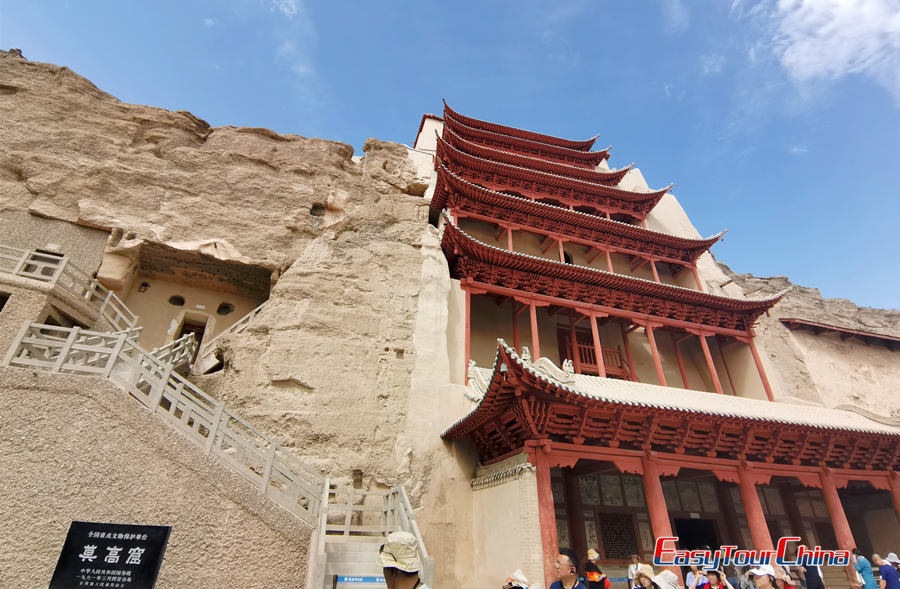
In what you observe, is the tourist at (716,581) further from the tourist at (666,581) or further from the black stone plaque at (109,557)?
the black stone plaque at (109,557)

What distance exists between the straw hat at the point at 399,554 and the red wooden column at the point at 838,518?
36.9 ft

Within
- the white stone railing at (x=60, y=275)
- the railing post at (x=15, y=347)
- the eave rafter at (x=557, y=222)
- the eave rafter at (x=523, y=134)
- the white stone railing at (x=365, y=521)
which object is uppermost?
the eave rafter at (x=523, y=134)

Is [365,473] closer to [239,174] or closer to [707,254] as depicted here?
[239,174]

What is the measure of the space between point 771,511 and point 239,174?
1809cm

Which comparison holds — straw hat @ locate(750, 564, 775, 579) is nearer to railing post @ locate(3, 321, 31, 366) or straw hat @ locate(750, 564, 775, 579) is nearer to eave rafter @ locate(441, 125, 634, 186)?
railing post @ locate(3, 321, 31, 366)

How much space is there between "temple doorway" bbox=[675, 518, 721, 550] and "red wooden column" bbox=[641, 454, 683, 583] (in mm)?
3046

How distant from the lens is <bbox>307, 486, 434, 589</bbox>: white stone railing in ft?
20.4

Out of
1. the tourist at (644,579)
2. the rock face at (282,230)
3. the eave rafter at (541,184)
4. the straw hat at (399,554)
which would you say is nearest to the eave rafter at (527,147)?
the eave rafter at (541,184)

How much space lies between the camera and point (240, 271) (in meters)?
14.1

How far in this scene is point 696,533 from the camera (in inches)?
456

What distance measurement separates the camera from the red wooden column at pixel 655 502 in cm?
840

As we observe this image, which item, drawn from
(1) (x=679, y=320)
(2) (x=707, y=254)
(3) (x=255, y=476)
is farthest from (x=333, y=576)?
(2) (x=707, y=254)

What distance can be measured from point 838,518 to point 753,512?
2277 mm

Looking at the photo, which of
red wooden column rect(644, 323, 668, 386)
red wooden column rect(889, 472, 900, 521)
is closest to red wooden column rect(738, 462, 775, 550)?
red wooden column rect(644, 323, 668, 386)
